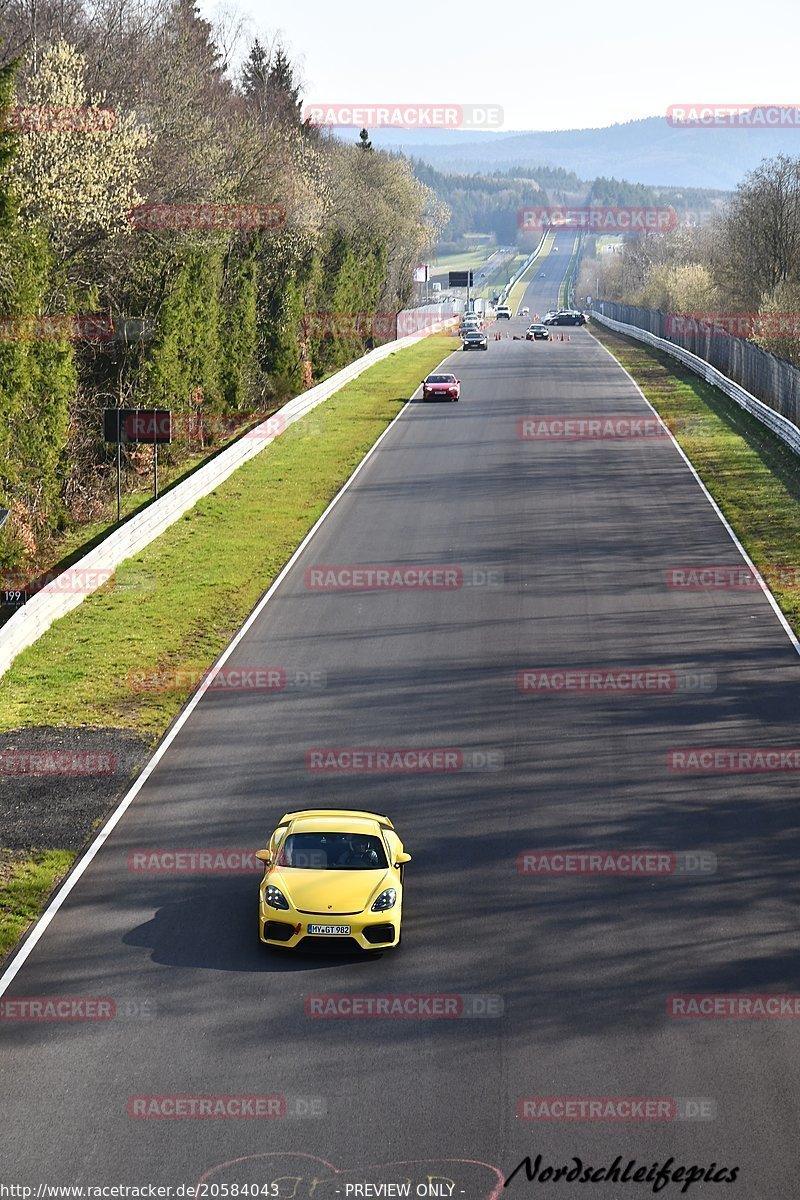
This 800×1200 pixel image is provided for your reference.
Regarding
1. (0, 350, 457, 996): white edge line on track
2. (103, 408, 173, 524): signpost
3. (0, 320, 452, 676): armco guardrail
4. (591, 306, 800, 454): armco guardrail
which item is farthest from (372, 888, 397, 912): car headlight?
(591, 306, 800, 454): armco guardrail

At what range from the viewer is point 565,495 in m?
40.1

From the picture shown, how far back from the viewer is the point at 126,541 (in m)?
34.0

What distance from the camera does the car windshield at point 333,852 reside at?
15.7 metres

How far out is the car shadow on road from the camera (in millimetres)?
14945

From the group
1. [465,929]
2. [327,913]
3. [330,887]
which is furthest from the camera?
[465,929]

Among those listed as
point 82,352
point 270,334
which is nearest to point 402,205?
point 270,334

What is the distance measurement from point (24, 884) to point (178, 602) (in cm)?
1370

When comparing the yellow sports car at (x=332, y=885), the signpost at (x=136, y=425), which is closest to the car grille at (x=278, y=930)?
the yellow sports car at (x=332, y=885)

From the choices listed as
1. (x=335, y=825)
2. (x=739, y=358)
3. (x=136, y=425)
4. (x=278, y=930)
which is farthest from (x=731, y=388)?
(x=278, y=930)

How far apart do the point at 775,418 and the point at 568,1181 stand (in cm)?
4159

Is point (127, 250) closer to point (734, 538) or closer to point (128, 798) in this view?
point (734, 538)

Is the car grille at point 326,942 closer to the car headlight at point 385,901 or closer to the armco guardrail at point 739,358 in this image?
the car headlight at point 385,901

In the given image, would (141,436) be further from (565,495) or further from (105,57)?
(105,57)

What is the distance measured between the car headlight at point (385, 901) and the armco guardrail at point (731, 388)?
110 ft
